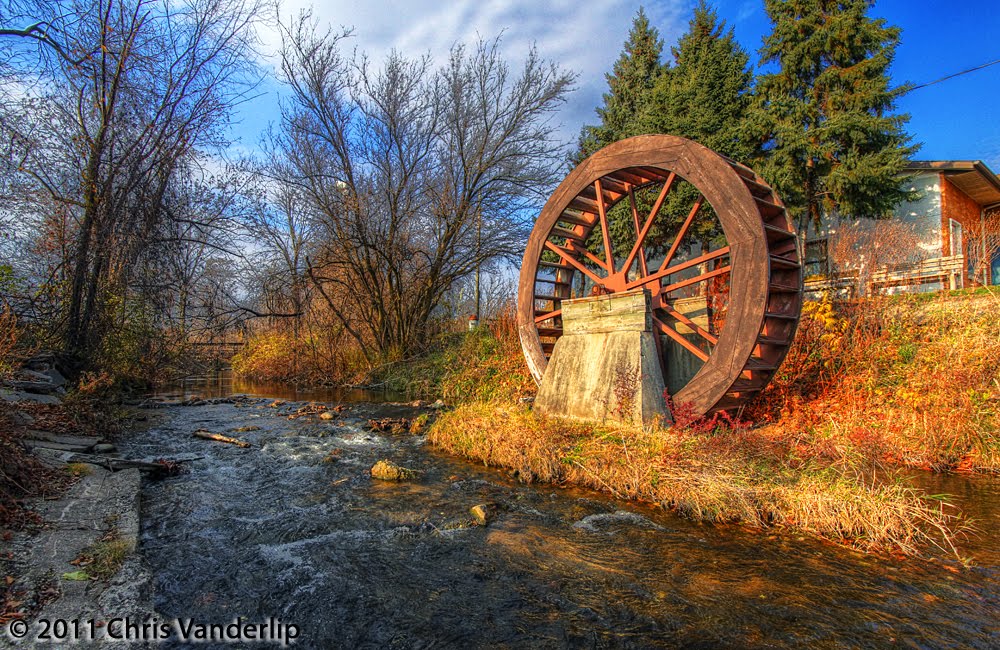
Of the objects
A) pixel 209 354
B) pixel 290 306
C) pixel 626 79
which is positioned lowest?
pixel 209 354

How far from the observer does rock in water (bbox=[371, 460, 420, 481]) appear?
5.06 meters

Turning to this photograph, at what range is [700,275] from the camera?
653 centimetres

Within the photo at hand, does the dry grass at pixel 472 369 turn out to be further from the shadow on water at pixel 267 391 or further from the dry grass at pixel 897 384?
the dry grass at pixel 897 384

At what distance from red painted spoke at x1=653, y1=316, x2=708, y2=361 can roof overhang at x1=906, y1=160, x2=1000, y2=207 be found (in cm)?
1015

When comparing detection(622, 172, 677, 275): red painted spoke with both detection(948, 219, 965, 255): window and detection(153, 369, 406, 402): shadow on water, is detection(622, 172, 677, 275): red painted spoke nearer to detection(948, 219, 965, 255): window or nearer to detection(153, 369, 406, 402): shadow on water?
detection(153, 369, 406, 402): shadow on water

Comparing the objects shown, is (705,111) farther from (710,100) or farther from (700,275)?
(700,275)

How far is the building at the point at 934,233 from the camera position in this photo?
958 centimetres

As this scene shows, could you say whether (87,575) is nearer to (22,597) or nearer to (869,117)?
(22,597)

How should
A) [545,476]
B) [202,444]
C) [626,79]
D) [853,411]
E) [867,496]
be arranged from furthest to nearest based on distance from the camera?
1. [626,79]
2. [202,444]
3. [853,411]
4. [545,476]
5. [867,496]

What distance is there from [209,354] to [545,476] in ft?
31.7

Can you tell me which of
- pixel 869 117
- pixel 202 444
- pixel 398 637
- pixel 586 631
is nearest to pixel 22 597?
pixel 398 637

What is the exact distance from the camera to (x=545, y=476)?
502cm

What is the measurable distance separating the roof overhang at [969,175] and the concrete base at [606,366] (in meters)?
10.9

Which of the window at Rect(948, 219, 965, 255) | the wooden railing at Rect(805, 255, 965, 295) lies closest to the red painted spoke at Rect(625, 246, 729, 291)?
the wooden railing at Rect(805, 255, 965, 295)
